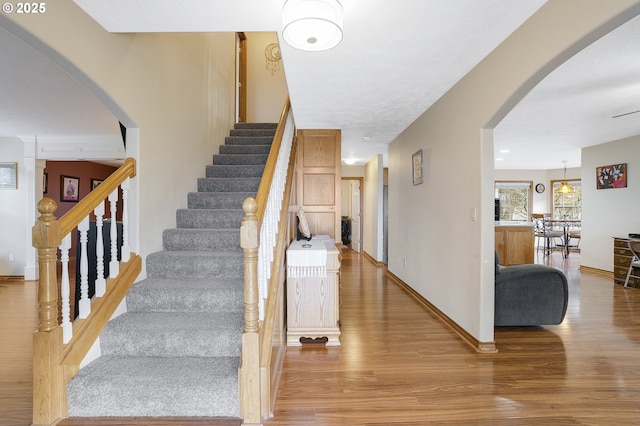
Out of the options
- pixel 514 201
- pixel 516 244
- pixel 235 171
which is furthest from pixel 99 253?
pixel 514 201

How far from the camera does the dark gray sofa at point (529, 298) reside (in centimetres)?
311

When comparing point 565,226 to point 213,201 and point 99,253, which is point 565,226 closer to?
point 213,201

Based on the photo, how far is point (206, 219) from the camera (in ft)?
10.5

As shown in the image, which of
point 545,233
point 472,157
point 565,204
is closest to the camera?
point 472,157

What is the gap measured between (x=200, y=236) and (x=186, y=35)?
225 cm

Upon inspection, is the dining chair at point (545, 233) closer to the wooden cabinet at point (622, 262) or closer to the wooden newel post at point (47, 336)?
the wooden cabinet at point (622, 262)

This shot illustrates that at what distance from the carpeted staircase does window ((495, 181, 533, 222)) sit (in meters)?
9.66

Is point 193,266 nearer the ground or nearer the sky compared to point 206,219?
nearer the ground

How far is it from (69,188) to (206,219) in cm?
600

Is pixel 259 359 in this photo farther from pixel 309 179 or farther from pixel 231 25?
pixel 309 179

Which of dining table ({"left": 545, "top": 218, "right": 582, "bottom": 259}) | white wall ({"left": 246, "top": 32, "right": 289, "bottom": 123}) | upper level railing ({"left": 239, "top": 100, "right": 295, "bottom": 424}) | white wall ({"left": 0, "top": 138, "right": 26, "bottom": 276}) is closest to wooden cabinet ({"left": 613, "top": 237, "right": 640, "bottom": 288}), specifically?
dining table ({"left": 545, "top": 218, "right": 582, "bottom": 259})

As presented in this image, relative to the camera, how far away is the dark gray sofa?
311cm

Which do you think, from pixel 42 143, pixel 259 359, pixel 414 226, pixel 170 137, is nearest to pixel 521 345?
pixel 414 226

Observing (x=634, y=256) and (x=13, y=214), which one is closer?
(x=634, y=256)
